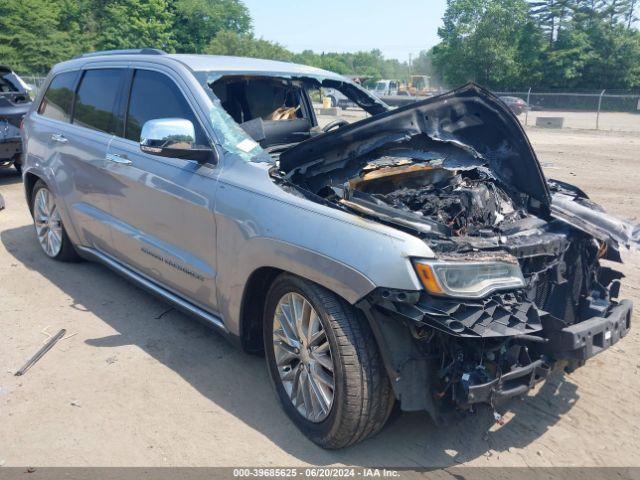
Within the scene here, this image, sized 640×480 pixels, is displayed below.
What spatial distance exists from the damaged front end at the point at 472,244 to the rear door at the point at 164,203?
0.63m

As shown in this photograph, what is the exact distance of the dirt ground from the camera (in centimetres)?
298

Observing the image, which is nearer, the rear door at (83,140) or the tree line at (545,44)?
the rear door at (83,140)

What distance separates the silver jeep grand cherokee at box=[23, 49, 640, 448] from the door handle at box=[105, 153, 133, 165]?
0.02 meters

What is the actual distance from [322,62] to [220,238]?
85150 mm

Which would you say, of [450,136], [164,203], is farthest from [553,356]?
[164,203]

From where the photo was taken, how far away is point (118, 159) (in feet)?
14.2

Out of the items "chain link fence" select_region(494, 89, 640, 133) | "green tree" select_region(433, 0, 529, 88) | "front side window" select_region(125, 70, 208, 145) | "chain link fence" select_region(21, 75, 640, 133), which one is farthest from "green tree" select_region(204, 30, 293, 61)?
"front side window" select_region(125, 70, 208, 145)

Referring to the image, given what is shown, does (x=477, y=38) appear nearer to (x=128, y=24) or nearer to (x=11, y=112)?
(x=128, y=24)

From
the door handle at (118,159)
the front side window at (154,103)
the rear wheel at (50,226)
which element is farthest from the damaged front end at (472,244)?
the rear wheel at (50,226)

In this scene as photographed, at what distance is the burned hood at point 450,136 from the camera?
10.8 feet

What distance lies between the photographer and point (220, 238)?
3426 millimetres

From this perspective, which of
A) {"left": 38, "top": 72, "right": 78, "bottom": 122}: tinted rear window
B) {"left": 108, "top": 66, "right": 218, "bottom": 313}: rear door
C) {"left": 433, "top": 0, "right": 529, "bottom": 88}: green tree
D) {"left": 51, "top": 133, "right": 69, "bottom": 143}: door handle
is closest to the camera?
{"left": 108, "top": 66, "right": 218, "bottom": 313}: rear door

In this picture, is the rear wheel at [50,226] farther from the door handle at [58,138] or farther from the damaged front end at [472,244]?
the damaged front end at [472,244]

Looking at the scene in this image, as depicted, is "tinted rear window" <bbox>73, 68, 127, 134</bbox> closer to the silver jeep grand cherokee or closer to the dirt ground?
the silver jeep grand cherokee
